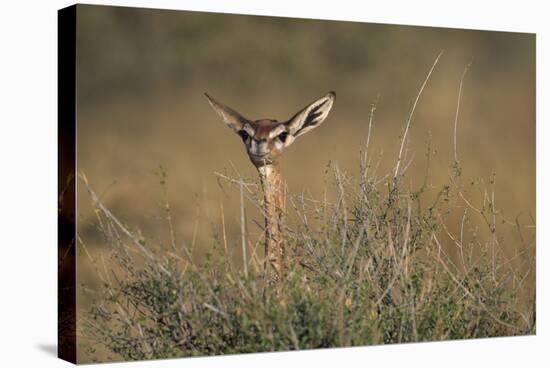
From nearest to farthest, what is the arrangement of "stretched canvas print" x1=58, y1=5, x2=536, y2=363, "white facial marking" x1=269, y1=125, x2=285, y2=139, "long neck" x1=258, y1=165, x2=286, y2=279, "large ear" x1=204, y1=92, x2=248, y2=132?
"stretched canvas print" x1=58, y1=5, x2=536, y2=363
"large ear" x1=204, y1=92, x2=248, y2=132
"long neck" x1=258, y1=165, x2=286, y2=279
"white facial marking" x1=269, y1=125, x2=285, y2=139

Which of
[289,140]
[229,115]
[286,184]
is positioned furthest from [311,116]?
[229,115]

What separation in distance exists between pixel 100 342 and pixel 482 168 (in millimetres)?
3605

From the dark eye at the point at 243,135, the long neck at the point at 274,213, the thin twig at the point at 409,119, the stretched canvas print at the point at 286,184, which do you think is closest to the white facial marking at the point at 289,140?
the stretched canvas print at the point at 286,184

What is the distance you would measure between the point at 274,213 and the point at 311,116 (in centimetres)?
83

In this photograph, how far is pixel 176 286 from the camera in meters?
9.74

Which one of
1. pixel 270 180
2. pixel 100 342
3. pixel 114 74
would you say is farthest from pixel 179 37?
pixel 100 342

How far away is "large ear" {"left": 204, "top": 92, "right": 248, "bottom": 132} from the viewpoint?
1032 centimetres

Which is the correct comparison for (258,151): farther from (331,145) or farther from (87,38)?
(87,38)

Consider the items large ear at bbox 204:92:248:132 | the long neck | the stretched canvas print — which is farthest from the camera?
the long neck

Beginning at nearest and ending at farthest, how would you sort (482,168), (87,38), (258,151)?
(87,38) → (258,151) → (482,168)

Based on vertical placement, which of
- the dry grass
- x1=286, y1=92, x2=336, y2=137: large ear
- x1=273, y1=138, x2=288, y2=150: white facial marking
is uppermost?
x1=286, y1=92, x2=336, y2=137: large ear

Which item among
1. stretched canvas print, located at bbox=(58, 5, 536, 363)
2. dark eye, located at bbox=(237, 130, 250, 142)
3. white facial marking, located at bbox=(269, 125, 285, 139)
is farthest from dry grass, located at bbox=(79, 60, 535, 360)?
white facial marking, located at bbox=(269, 125, 285, 139)

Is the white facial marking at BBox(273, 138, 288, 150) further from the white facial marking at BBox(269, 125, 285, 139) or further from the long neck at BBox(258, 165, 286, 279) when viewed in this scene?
the long neck at BBox(258, 165, 286, 279)

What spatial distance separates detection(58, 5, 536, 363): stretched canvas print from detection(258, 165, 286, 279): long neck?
0.01 metres
